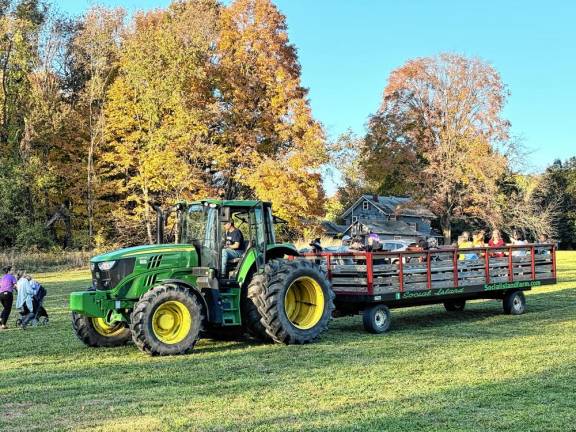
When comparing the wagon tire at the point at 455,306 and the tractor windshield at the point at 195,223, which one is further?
the wagon tire at the point at 455,306

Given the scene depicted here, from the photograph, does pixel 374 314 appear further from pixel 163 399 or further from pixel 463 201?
pixel 463 201

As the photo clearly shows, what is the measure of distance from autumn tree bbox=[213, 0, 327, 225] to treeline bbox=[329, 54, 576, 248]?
37.4ft

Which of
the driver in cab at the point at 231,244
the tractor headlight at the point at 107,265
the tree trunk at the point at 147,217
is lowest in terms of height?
the tractor headlight at the point at 107,265

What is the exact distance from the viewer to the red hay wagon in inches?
478

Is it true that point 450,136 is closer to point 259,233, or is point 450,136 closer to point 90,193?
point 90,193

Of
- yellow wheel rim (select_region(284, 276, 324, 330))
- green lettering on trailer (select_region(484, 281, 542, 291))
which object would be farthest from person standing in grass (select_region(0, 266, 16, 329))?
green lettering on trailer (select_region(484, 281, 542, 291))

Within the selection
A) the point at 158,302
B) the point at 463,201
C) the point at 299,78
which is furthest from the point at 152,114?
the point at 158,302

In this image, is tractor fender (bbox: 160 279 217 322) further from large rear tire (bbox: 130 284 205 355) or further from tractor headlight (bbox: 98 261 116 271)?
tractor headlight (bbox: 98 261 116 271)

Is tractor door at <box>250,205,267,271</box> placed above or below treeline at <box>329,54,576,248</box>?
below

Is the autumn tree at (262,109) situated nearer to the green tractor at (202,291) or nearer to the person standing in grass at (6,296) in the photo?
the person standing in grass at (6,296)

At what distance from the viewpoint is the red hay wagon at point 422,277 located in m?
12.1

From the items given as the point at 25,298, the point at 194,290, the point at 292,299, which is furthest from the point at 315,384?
the point at 25,298

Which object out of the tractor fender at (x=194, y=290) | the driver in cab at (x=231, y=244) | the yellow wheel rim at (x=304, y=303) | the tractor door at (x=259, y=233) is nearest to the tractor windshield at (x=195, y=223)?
the driver in cab at (x=231, y=244)

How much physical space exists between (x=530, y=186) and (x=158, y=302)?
46.3m
